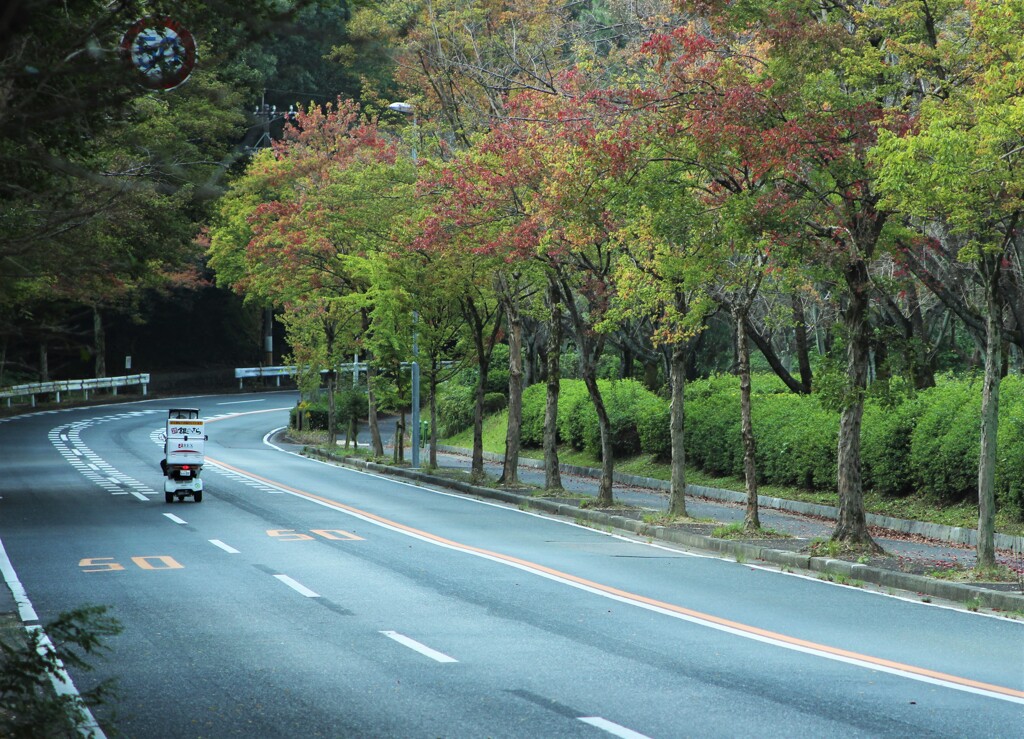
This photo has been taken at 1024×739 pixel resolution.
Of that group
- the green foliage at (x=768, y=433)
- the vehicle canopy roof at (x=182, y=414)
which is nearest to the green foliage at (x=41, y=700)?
the vehicle canopy roof at (x=182, y=414)

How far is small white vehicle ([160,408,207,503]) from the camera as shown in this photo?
23.3m

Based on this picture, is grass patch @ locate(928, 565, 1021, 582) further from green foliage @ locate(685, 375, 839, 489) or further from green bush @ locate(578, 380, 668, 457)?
green bush @ locate(578, 380, 668, 457)

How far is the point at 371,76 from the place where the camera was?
46594mm

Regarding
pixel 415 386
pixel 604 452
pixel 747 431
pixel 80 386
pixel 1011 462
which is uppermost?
pixel 415 386

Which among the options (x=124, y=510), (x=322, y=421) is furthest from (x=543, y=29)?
(x=322, y=421)

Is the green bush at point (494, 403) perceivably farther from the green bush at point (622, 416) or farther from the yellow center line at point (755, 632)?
the yellow center line at point (755, 632)

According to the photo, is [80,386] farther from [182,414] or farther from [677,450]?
[677,450]

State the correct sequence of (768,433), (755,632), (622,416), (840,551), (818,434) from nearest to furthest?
1. (755,632)
2. (840,551)
3. (818,434)
4. (768,433)
5. (622,416)

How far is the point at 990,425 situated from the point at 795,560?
137 inches

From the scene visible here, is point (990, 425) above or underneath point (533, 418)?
above

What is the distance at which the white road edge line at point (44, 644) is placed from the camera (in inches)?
282

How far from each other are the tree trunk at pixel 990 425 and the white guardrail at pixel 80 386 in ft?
142

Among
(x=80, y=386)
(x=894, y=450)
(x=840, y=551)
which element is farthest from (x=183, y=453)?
(x=80, y=386)

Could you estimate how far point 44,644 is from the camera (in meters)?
8.50
